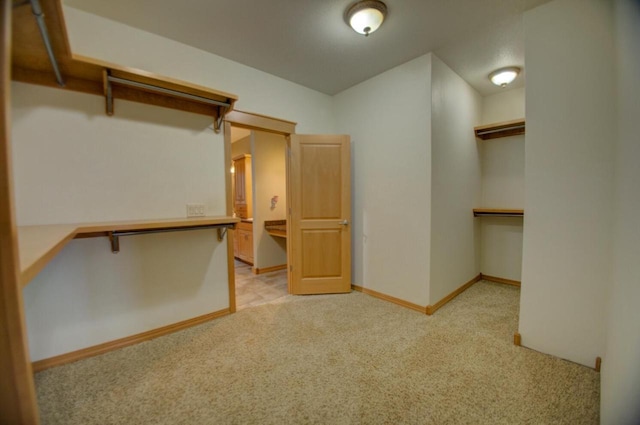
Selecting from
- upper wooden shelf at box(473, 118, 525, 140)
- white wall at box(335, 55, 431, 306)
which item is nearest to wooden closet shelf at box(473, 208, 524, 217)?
upper wooden shelf at box(473, 118, 525, 140)

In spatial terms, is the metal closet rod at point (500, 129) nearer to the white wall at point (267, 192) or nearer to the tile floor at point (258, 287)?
the white wall at point (267, 192)

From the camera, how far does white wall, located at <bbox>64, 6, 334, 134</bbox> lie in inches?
76.8

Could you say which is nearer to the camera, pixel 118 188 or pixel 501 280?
pixel 118 188

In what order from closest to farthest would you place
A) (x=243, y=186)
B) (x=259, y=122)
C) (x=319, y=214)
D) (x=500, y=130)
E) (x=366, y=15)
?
(x=366, y=15)
(x=259, y=122)
(x=319, y=214)
(x=500, y=130)
(x=243, y=186)

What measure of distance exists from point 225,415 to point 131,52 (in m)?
2.78

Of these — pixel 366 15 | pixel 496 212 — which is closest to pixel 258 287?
pixel 366 15

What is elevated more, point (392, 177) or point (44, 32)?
point (44, 32)

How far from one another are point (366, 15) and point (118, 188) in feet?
7.82

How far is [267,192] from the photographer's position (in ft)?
14.4

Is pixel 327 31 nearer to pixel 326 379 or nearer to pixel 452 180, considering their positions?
pixel 452 180

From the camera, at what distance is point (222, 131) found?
255 centimetres

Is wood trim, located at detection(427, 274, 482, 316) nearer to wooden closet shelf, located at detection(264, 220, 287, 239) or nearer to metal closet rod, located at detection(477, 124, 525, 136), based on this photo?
metal closet rod, located at detection(477, 124, 525, 136)

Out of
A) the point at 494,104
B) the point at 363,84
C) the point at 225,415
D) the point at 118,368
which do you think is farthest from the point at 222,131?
the point at 494,104

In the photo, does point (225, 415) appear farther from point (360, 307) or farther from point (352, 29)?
point (352, 29)
